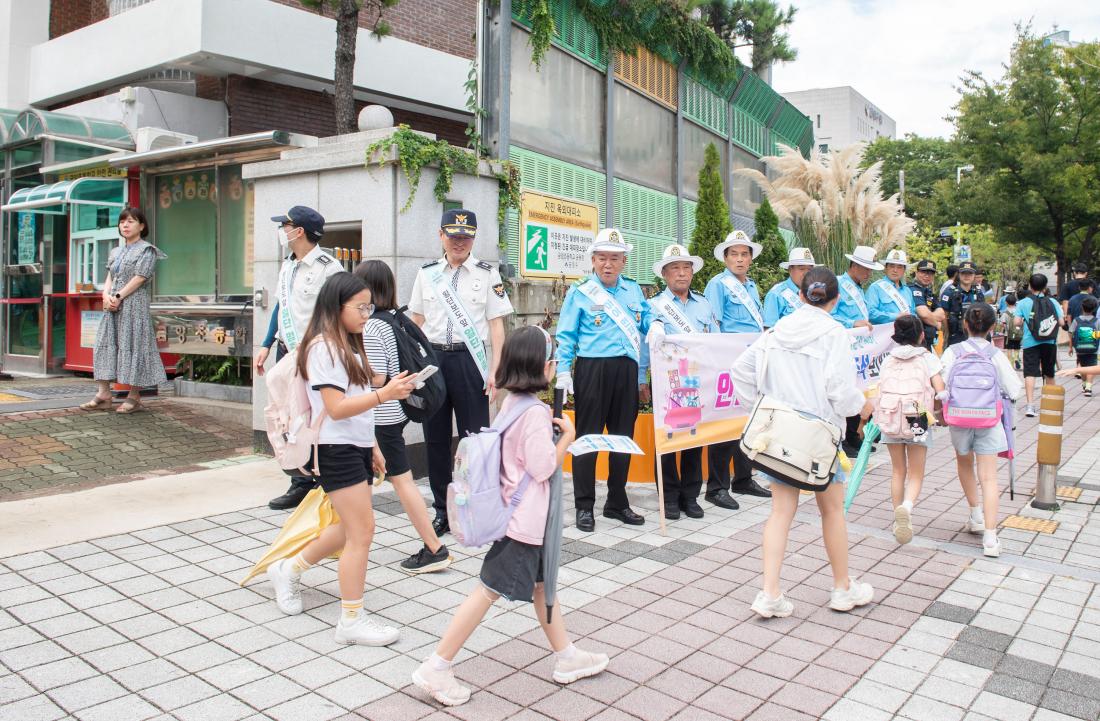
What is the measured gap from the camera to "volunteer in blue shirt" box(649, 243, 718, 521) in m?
6.47

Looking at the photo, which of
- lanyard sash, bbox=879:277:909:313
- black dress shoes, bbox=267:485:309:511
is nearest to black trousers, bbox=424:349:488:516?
black dress shoes, bbox=267:485:309:511

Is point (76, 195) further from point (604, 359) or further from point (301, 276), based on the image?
point (604, 359)

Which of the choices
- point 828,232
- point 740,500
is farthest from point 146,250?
point 828,232

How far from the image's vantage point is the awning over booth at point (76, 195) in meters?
11.7

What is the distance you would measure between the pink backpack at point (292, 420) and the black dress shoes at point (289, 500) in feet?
7.47

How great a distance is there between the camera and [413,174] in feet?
23.7

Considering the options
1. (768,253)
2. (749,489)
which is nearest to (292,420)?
(749,489)

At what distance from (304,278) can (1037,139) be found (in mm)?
26106

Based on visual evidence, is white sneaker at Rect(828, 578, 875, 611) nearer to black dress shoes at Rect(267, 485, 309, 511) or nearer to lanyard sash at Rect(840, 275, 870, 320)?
black dress shoes at Rect(267, 485, 309, 511)

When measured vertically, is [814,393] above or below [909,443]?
above

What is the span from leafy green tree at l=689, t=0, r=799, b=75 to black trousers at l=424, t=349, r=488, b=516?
1228 centimetres

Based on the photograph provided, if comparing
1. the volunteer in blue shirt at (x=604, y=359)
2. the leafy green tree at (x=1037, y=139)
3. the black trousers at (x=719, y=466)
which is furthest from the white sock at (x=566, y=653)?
the leafy green tree at (x=1037, y=139)

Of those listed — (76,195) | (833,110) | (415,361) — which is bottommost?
(415,361)

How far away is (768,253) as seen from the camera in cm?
1324
